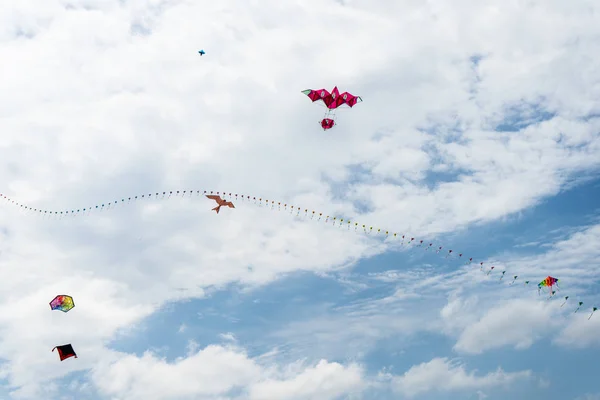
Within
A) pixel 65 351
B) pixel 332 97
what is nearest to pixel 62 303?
pixel 65 351

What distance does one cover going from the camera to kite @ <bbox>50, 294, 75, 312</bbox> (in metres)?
92.8

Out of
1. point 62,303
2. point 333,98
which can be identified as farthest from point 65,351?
point 333,98

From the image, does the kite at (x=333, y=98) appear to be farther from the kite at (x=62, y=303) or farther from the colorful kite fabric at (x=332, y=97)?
the kite at (x=62, y=303)

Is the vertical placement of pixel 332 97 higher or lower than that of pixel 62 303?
higher

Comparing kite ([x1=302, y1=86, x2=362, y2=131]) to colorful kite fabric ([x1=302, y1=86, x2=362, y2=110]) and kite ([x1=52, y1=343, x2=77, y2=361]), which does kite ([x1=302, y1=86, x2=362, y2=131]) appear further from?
kite ([x1=52, y1=343, x2=77, y2=361])

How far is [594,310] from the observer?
82.7 metres

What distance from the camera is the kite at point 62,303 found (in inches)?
3652

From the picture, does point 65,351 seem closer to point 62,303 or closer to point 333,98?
point 62,303

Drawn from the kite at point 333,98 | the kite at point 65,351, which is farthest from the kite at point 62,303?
the kite at point 333,98

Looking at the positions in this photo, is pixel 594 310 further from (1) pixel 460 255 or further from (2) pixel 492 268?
(1) pixel 460 255

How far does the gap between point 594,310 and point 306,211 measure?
47.9 meters

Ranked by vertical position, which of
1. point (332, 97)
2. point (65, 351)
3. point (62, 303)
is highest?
point (332, 97)

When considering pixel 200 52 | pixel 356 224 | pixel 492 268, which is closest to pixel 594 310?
pixel 492 268

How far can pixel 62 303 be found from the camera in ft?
311
